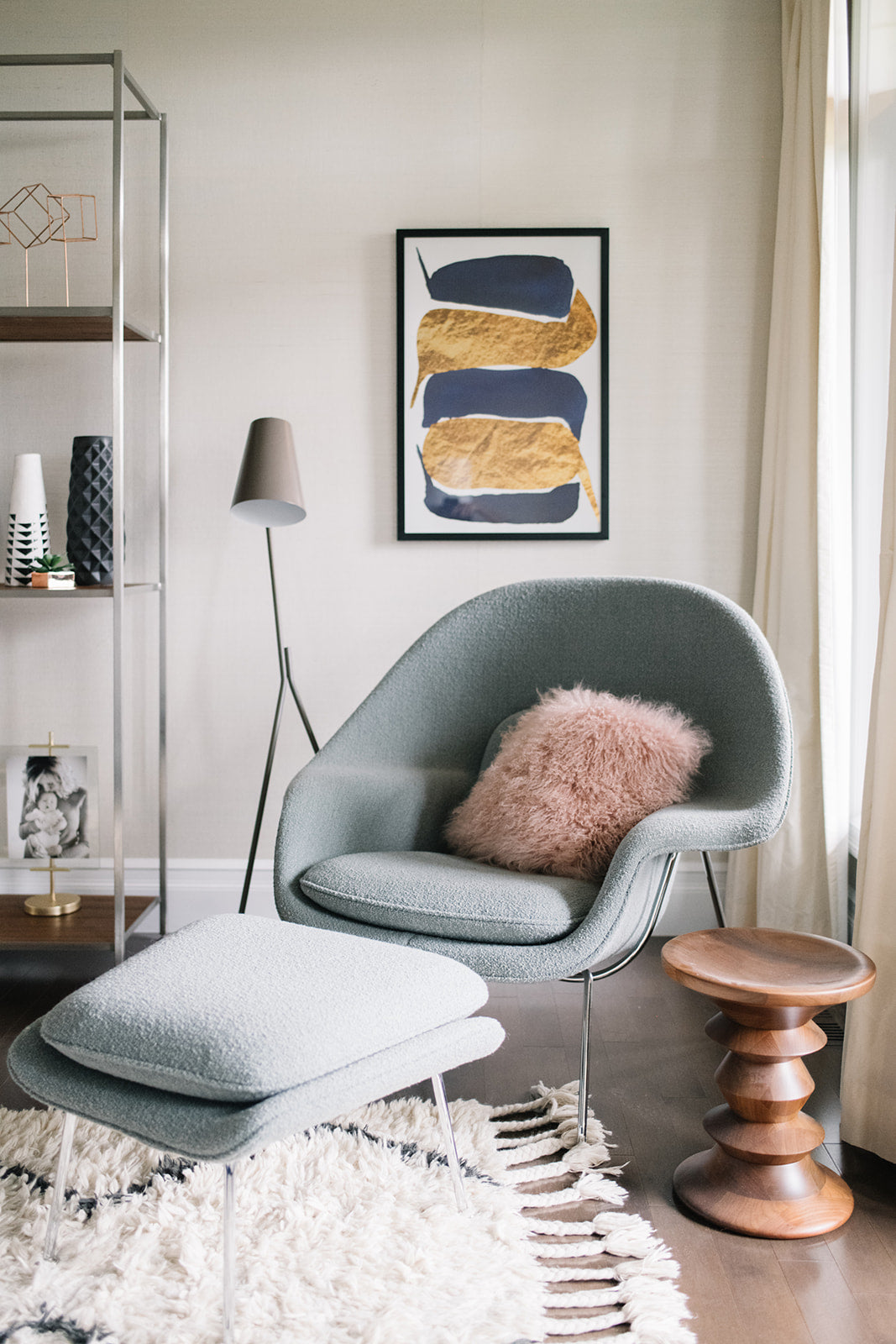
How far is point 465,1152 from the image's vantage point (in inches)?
69.4

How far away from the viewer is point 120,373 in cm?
241

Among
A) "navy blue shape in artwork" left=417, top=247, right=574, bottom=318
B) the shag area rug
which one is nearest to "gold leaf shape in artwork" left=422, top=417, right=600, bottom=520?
"navy blue shape in artwork" left=417, top=247, right=574, bottom=318

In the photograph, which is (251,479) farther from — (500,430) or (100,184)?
(100,184)

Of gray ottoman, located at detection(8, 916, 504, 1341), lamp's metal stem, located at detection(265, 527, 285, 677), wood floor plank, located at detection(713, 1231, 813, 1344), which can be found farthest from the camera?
lamp's metal stem, located at detection(265, 527, 285, 677)

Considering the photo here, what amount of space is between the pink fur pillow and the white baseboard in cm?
103

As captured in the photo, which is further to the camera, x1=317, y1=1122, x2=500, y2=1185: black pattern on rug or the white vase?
the white vase

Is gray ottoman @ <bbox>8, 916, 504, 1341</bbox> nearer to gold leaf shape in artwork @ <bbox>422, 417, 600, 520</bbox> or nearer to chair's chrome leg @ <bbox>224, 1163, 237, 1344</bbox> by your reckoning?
chair's chrome leg @ <bbox>224, 1163, 237, 1344</bbox>

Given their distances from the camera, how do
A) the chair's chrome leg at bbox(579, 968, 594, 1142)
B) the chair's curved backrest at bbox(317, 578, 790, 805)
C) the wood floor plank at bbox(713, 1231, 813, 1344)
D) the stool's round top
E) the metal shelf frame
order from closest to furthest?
the wood floor plank at bbox(713, 1231, 813, 1344) < the stool's round top < the chair's chrome leg at bbox(579, 968, 594, 1142) < the chair's curved backrest at bbox(317, 578, 790, 805) < the metal shelf frame

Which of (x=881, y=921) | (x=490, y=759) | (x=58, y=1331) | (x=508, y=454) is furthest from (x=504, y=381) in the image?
(x=58, y=1331)

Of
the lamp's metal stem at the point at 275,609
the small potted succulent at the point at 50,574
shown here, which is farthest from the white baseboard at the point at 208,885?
the small potted succulent at the point at 50,574

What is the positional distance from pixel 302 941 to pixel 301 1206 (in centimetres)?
40

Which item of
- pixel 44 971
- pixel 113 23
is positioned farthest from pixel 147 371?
pixel 44 971

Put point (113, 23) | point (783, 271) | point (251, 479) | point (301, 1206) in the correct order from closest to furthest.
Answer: point (301, 1206), point (251, 479), point (783, 271), point (113, 23)

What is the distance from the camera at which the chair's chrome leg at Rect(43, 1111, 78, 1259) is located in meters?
1.45
